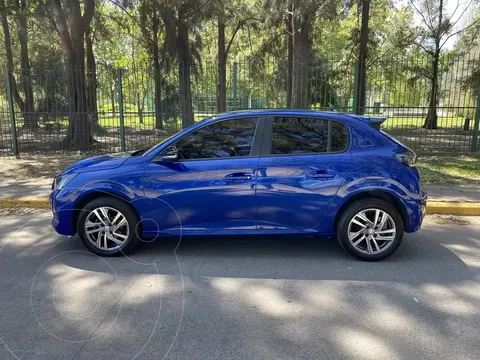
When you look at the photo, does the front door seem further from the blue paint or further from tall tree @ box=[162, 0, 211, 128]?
tall tree @ box=[162, 0, 211, 128]

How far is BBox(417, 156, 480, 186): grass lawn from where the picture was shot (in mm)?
8820

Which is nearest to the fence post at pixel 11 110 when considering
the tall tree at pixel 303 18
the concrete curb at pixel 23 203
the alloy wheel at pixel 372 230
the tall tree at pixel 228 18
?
the concrete curb at pixel 23 203

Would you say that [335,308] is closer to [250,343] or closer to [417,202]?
[250,343]

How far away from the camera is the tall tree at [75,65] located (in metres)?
12.7

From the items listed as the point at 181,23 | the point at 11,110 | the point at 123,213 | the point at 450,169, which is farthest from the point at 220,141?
the point at 181,23

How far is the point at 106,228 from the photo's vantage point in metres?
4.82

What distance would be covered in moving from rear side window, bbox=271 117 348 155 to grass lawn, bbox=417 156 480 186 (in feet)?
15.6

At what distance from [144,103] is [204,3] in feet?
17.6

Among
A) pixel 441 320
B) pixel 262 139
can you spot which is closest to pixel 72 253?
pixel 262 139

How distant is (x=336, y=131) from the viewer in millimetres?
4816

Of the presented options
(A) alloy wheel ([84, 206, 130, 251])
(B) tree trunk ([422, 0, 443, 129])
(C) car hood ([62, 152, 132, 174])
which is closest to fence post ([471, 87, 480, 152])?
(B) tree trunk ([422, 0, 443, 129])

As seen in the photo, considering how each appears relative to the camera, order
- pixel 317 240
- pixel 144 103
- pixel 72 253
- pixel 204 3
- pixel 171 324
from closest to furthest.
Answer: pixel 171 324
pixel 72 253
pixel 317 240
pixel 144 103
pixel 204 3

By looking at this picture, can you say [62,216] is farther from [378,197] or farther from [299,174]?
[378,197]

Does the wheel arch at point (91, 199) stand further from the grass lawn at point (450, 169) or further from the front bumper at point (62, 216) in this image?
the grass lawn at point (450, 169)
